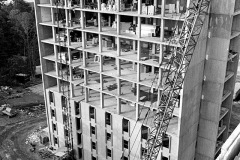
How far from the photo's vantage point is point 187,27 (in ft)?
93.1

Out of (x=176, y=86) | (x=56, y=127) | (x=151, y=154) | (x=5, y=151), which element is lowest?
(x=5, y=151)

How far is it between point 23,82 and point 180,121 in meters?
55.8

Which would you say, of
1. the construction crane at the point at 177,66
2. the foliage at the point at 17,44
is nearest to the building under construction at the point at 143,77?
the construction crane at the point at 177,66

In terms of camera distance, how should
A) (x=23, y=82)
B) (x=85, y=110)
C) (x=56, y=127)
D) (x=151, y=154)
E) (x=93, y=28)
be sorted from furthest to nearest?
(x=23, y=82) → (x=56, y=127) → (x=85, y=110) → (x=93, y=28) → (x=151, y=154)

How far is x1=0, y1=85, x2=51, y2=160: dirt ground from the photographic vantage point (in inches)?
1839

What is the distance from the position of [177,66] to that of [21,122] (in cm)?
3780

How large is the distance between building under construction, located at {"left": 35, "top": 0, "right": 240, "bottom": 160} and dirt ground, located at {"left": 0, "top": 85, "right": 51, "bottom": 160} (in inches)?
231

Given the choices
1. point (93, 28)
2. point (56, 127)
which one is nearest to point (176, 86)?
point (93, 28)

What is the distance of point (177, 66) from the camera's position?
1174 inches

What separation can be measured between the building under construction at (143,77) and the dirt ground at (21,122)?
231 inches

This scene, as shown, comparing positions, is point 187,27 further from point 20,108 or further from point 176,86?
point 20,108

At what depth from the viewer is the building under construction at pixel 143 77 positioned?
3005cm

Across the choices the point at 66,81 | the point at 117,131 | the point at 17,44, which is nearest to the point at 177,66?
the point at 117,131

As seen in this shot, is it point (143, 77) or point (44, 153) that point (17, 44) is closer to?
point (44, 153)
